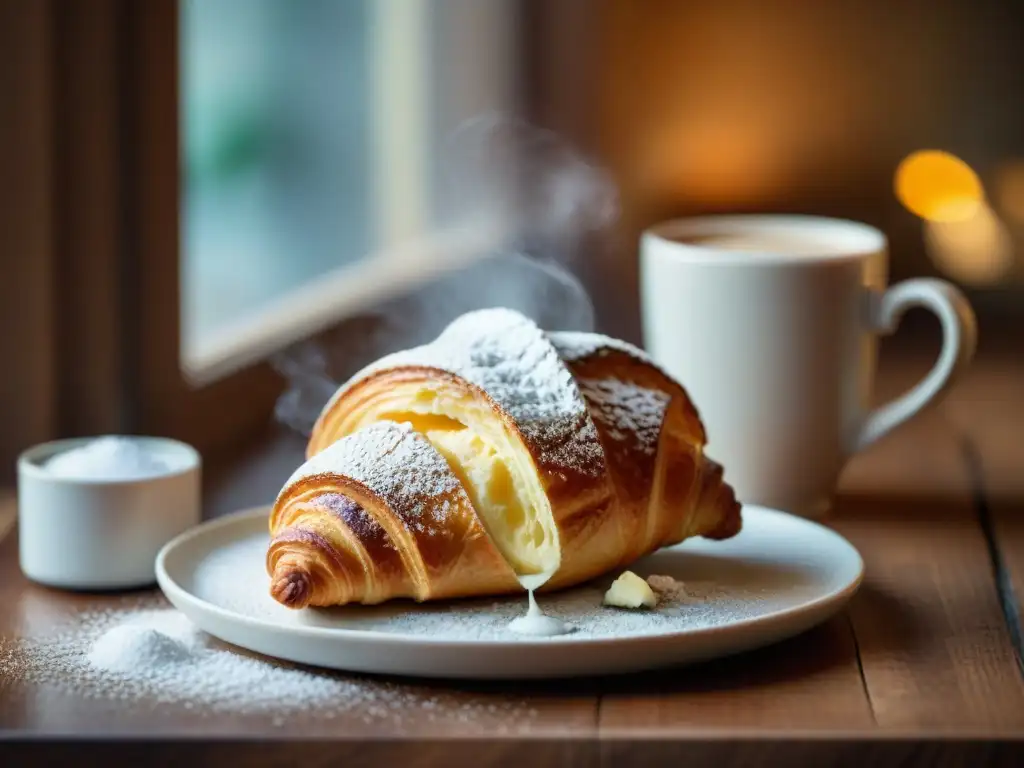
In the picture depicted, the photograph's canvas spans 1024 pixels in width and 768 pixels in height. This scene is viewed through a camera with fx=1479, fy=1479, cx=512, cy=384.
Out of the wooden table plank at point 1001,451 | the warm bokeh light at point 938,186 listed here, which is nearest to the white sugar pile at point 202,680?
the wooden table plank at point 1001,451

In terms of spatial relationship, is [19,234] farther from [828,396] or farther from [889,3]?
[889,3]

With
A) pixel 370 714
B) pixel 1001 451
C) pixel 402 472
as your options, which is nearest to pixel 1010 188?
pixel 1001 451

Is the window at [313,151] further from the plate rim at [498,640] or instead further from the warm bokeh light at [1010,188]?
the warm bokeh light at [1010,188]

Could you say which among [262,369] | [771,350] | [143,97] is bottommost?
[262,369]

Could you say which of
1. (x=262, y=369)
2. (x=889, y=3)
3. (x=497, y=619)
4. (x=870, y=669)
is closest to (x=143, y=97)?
(x=262, y=369)

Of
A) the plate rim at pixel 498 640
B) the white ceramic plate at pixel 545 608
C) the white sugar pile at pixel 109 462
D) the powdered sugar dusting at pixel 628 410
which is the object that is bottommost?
the white ceramic plate at pixel 545 608

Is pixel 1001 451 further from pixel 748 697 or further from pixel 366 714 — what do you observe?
pixel 366 714
